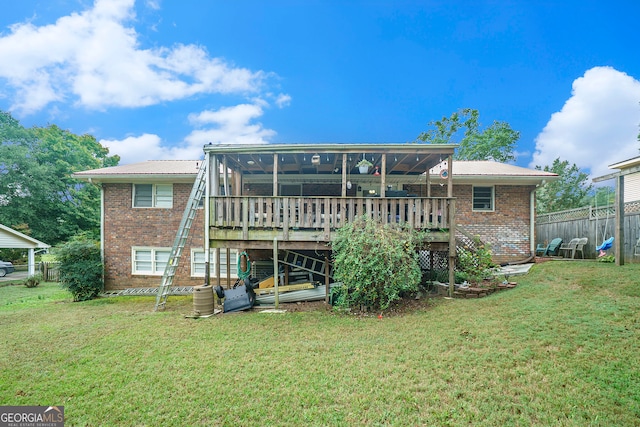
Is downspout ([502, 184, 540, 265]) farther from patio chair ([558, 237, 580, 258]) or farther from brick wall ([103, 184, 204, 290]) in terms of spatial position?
brick wall ([103, 184, 204, 290])

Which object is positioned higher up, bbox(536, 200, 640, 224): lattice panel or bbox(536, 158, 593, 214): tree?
bbox(536, 158, 593, 214): tree

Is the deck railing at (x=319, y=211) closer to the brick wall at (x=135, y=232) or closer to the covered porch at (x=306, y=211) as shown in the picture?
the covered porch at (x=306, y=211)

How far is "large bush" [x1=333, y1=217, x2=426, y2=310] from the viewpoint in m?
6.52

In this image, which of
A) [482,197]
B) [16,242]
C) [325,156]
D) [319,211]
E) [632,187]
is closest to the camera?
[319,211]

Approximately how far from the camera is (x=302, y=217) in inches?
299

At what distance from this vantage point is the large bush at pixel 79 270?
9469 millimetres

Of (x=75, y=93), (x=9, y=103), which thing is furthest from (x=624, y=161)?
(x=9, y=103)

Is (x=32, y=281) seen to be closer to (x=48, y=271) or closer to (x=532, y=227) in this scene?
(x=48, y=271)

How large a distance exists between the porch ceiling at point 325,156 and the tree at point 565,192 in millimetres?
24328

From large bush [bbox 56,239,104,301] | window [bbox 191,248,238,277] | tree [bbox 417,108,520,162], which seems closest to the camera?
large bush [bbox 56,239,104,301]

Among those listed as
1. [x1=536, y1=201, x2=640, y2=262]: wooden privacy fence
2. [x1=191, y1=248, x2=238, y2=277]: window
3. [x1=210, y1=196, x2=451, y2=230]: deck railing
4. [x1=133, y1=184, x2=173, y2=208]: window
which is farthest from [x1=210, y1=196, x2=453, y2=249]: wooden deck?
[x1=536, y1=201, x2=640, y2=262]: wooden privacy fence

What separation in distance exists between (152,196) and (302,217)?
6.71 m

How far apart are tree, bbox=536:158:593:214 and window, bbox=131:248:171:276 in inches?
1239

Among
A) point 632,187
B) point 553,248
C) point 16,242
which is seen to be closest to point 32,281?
point 16,242
